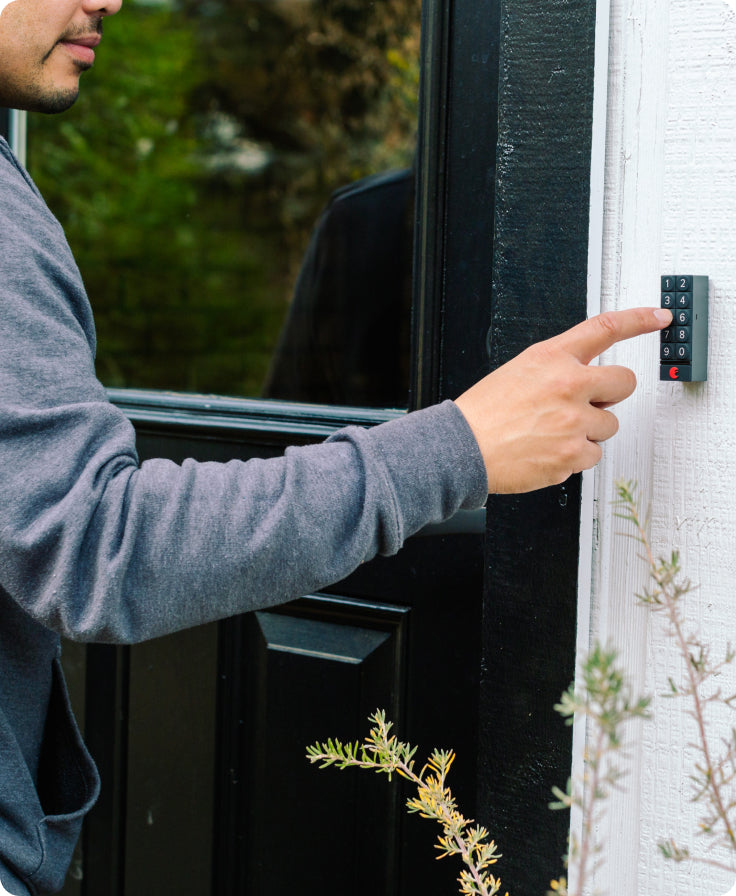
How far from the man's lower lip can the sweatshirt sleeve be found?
295 millimetres

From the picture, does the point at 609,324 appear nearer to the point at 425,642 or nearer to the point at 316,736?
the point at 425,642

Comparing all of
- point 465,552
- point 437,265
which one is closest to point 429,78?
point 437,265

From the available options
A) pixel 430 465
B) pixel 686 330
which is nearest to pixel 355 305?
pixel 686 330

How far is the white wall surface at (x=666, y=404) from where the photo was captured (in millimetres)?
959

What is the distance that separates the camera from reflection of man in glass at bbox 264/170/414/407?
1.64 m

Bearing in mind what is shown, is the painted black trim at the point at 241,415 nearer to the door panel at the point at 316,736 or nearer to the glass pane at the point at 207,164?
the door panel at the point at 316,736

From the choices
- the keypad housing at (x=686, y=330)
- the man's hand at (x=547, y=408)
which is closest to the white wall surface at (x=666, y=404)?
the keypad housing at (x=686, y=330)

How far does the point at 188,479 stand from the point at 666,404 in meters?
0.52

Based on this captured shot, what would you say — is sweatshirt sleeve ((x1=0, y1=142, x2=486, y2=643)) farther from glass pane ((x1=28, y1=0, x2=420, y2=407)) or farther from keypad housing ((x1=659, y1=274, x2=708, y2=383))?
glass pane ((x1=28, y1=0, x2=420, y2=407))

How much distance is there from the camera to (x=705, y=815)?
100cm

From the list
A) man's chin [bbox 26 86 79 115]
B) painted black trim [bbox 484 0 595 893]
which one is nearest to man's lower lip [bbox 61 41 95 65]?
man's chin [bbox 26 86 79 115]

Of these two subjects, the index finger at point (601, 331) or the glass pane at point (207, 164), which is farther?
the glass pane at point (207, 164)

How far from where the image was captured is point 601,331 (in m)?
0.88

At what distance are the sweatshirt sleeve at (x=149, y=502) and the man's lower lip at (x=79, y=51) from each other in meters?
0.29
